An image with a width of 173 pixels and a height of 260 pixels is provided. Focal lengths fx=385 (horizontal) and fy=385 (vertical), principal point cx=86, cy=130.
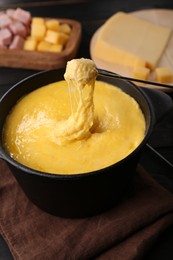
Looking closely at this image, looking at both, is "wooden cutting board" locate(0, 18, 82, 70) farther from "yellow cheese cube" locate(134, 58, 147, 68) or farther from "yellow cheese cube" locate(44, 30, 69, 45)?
"yellow cheese cube" locate(134, 58, 147, 68)

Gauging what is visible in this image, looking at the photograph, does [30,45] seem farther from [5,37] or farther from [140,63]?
[140,63]

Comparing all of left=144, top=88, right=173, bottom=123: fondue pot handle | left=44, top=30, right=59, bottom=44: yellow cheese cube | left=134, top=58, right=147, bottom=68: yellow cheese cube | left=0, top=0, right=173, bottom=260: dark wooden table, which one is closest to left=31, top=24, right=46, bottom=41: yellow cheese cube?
left=44, top=30, right=59, bottom=44: yellow cheese cube

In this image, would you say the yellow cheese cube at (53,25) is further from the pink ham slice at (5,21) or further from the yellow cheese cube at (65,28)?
the pink ham slice at (5,21)

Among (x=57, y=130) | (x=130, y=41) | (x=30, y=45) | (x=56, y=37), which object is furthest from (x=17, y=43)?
(x=57, y=130)

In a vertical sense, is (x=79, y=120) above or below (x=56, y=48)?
above

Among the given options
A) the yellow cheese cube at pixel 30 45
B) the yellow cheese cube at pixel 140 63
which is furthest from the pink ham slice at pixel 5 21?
the yellow cheese cube at pixel 140 63
